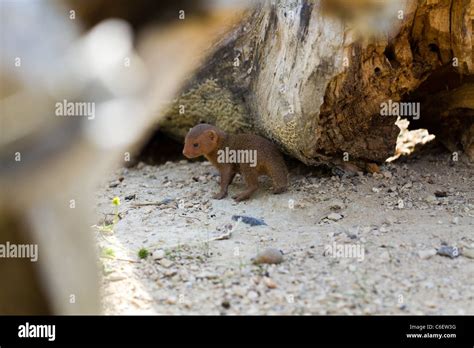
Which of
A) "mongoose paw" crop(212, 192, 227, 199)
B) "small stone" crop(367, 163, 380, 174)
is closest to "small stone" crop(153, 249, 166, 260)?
"mongoose paw" crop(212, 192, 227, 199)

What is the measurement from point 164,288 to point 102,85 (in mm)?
2067

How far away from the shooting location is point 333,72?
14.9 feet

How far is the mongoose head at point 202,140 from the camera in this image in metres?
5.80

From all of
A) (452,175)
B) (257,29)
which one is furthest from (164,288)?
(452,175)

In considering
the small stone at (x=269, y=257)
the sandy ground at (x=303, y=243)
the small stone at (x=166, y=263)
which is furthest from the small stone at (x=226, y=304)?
the small stone at (x=166, y=263)

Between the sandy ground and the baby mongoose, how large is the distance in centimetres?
15

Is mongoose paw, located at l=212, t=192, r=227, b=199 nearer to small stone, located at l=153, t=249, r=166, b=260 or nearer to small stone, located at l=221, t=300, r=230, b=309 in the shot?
small stone, located at l=153, t=249, r=166, b=260

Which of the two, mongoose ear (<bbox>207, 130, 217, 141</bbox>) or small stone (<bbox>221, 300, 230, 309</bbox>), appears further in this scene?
mongoose ear (<bbox>207, 130, 217, 141</bbox>)

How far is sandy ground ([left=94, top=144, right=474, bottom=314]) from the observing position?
11.3ft

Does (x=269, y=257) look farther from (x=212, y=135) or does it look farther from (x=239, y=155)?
(x=212, y=135)

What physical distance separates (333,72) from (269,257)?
1572 millimetres
